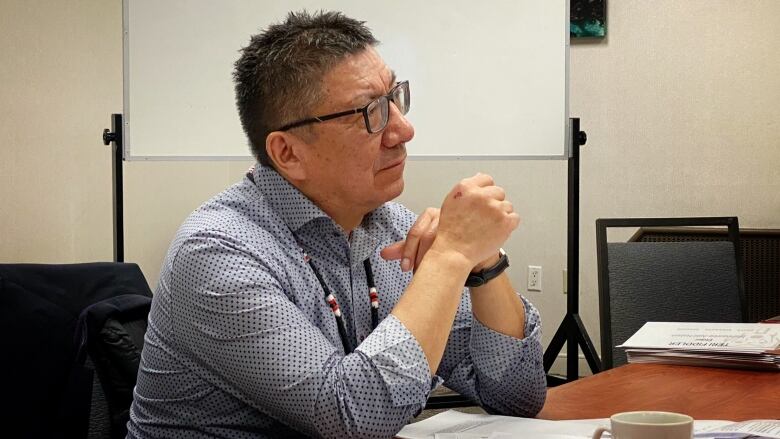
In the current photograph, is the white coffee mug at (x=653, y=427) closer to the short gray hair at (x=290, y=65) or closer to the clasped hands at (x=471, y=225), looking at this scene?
the clasped hands at (x=471, y=225)

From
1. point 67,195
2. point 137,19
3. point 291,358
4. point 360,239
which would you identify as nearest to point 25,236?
point 67,195

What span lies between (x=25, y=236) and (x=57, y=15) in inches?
34.9

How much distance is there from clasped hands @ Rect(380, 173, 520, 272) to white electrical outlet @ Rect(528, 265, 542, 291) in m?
3.15

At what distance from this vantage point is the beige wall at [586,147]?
11.7ft

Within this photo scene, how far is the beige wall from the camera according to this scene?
358cm

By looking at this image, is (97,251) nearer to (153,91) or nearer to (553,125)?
(153,91)

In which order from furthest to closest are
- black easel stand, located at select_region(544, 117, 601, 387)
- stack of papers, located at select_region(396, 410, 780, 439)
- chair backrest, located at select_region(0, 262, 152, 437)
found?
black easel stand, located at select_region(544, 117, 601, 387), chair backrest, located at select_region(0, 262, 152, 437), stack of papers, located at select_region(396, 410, 780, 439)

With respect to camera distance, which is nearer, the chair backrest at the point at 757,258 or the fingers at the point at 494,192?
the fingers at the point at 494,192

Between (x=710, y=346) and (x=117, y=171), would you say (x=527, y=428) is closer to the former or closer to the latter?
(x=710, y=346)

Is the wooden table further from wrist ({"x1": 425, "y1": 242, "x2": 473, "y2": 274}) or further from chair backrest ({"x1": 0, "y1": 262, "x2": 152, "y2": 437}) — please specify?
chair backrest ({"x1": 0, "y1": 262, "x2": 152, "y2": 437})

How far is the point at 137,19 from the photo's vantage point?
3059 mm

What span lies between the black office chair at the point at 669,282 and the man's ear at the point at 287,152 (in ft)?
4.42

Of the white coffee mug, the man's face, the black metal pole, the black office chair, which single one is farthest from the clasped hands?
the black metal pole

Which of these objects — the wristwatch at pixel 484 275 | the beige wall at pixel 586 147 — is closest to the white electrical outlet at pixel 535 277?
the beige wall at pixel 586 147
